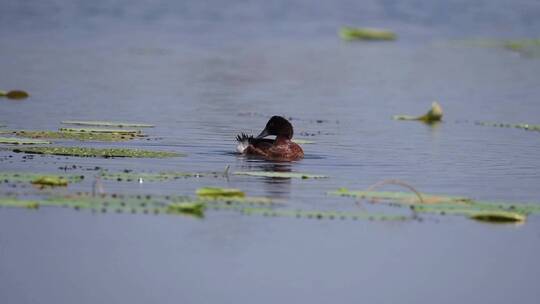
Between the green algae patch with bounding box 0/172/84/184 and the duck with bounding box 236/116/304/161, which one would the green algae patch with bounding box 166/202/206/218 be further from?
the duck with bounding box 236/116/304/161

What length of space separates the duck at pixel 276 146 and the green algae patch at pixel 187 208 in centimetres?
489

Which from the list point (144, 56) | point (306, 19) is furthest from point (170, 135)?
point (306, 19)

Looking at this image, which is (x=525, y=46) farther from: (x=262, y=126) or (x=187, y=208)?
(x=187, y=208)

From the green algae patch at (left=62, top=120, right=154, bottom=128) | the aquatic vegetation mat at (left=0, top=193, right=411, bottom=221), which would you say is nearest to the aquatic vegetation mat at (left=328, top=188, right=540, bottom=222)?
the aquatic vegetation mat at (left=0, top=193, right=411, bottom=221)

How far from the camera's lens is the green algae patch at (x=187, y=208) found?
516 inches

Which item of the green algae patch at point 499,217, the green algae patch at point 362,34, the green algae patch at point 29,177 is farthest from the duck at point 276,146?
the green algae patch at point 362,34

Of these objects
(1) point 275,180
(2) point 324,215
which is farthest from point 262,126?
(2) point 324,215

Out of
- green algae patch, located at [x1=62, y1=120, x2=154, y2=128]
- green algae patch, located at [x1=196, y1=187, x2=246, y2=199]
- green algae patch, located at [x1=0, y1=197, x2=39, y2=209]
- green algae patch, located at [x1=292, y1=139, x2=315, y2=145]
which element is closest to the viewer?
green algae patch, located at [x1=0, y1=197, x2=39, y2=209]

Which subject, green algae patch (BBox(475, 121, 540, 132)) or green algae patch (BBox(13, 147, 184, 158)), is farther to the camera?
green algae patch (BBox(475, 121, 540, 132))

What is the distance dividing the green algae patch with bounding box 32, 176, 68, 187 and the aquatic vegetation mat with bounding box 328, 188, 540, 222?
286 cm

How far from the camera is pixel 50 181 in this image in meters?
14.1

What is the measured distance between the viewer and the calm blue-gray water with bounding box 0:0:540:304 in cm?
1170

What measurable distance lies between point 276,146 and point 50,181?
476 cm

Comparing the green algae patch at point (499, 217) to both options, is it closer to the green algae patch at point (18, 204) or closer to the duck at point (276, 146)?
the green algae patch at point (18, 204)
